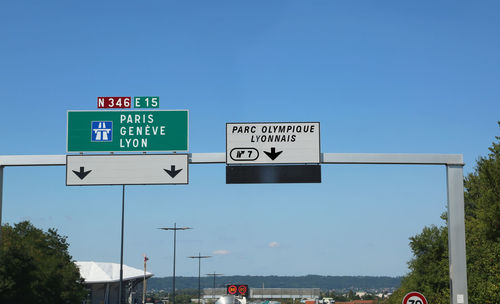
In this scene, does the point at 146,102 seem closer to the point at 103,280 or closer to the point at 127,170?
the point at 127,170

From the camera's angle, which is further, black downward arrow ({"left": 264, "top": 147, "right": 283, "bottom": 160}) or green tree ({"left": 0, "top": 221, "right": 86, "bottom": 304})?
green tree ({"left": 0, "top": 221, "right": 86, "bottom": 304})

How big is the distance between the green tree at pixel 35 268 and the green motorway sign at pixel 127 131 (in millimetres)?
21777

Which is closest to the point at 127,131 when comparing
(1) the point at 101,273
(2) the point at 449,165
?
(2) the point at 449,165

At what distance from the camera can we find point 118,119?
76.1ft

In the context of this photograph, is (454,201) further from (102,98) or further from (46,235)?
(46,235)

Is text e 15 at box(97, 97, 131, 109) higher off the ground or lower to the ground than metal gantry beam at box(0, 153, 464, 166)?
higher

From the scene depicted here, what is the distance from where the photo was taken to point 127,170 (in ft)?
72.3

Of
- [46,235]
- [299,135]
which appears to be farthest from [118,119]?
[46,235]

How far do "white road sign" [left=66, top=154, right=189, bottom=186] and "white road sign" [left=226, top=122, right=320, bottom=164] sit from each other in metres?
1.68

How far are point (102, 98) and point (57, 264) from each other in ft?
157

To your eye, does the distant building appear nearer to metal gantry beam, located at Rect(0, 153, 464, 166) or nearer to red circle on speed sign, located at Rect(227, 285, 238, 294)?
red circle on speed sign, located at Rect(227, 285, 238, 294)

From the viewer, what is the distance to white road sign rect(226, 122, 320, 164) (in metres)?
21.5

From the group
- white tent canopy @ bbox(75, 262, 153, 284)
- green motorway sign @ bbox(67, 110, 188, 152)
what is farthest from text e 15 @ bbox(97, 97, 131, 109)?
white tent canopy @ bbox(75, 262, 153, 284)

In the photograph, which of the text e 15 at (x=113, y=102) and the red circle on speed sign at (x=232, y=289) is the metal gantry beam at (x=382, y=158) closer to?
the text e 15 at (x=113, y=102)
